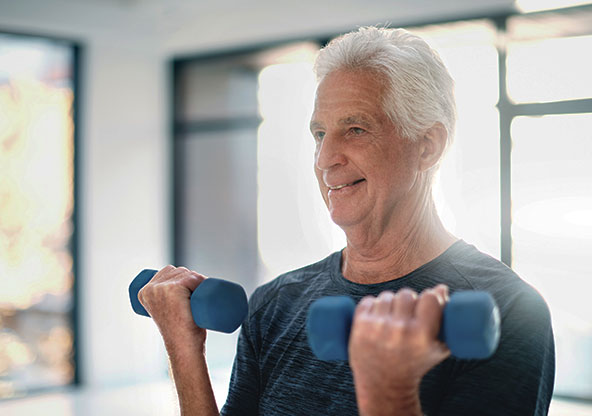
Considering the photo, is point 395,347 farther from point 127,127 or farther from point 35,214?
point 127,127

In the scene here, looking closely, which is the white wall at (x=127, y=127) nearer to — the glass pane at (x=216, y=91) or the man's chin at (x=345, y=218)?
the glass pane at (x=216, y=91)

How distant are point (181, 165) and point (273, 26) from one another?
141 centimetres

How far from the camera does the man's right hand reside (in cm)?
99

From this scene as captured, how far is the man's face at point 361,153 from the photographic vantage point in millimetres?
992

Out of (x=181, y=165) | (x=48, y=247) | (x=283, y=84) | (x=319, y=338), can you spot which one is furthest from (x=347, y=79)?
(x=181, y=165)

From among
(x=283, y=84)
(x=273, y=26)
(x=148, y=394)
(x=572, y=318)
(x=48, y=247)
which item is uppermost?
(x=273, y=26)

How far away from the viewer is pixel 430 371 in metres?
0.87

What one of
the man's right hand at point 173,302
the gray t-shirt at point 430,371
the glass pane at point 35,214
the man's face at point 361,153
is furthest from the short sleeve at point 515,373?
the glass pane at point 35,214

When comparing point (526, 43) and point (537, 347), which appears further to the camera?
point (526, 43)

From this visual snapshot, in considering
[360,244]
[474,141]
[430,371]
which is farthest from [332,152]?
[474,141]

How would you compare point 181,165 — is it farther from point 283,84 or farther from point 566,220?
point 566,220

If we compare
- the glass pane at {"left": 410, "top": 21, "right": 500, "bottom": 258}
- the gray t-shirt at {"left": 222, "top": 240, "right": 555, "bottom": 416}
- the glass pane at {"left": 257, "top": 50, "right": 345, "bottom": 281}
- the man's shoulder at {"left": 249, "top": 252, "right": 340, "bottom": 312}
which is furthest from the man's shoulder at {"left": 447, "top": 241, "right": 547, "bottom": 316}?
the glass pane at {"left": 257, "top": 50, "right": 345, "bottom": 281}

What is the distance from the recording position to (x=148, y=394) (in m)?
4.66

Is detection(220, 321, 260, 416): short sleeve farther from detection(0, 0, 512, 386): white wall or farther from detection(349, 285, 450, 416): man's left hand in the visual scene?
detection(0, 0, 512, 386): white wall
